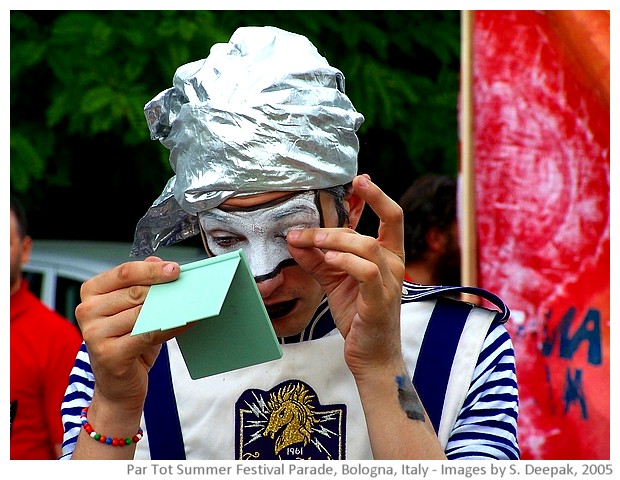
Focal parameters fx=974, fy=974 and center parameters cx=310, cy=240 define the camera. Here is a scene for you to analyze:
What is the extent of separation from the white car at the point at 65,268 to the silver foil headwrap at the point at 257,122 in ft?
9.16

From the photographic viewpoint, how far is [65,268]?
4875mm

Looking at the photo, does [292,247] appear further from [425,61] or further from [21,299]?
[425,61]

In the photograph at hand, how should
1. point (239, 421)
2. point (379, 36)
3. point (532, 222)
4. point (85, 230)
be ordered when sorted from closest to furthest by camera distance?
point (239, 421) < point (532, 222) < point (379, 36) < point (85, 230)

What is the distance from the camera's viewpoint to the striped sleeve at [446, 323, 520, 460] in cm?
194

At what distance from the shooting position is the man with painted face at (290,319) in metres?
1.84

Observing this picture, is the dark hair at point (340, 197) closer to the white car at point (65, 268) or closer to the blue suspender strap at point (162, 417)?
the blue suspender strap at point (162, 417)

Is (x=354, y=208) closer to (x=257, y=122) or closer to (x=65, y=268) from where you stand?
(x=257, y=122)

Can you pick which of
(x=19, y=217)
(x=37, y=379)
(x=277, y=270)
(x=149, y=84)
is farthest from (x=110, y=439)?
(x=149, y=84)

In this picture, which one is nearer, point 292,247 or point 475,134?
point 292,247

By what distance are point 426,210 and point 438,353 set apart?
97.9 inches

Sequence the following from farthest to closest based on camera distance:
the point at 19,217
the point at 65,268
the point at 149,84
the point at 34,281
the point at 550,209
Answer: the point at 34,281
the point at 65,268
the point at 149,84
the point at 19,217
the point at 550,209

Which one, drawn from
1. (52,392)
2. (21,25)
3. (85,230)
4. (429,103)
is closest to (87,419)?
(52,392)

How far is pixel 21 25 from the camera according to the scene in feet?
15.6
